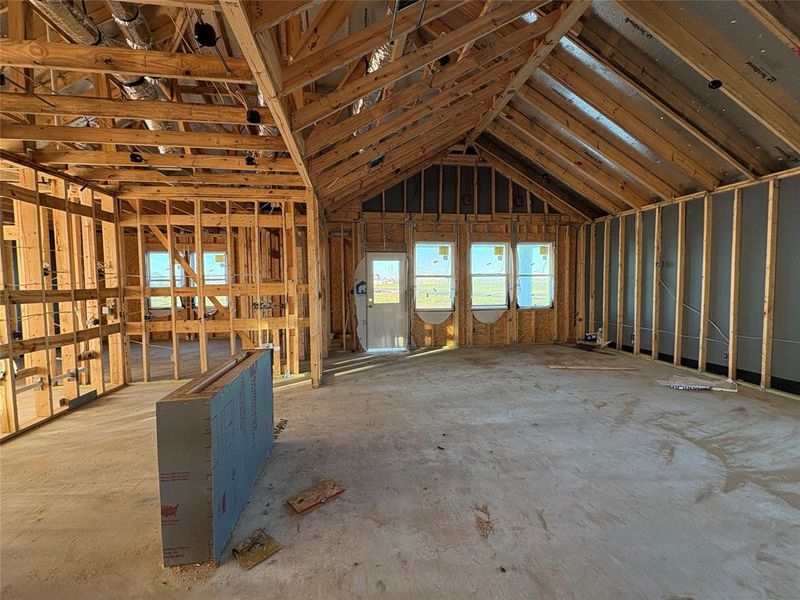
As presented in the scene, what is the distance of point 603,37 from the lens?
4109 mm

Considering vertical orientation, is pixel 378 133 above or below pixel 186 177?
above

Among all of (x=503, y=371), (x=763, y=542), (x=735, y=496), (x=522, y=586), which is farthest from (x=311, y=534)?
(x=503, y=371)

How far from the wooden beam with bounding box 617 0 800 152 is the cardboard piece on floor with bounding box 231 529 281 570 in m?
5.37

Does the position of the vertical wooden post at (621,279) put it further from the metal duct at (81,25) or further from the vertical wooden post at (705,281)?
the metal duct at (81,25)

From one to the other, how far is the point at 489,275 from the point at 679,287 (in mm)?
3479

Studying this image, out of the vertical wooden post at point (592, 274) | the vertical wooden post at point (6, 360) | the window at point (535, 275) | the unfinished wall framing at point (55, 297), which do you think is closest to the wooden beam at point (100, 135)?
the unfinished wall framing at point (55, 297)

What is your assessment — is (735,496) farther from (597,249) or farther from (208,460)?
(597,249)

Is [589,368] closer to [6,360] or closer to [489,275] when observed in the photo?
[489,275]

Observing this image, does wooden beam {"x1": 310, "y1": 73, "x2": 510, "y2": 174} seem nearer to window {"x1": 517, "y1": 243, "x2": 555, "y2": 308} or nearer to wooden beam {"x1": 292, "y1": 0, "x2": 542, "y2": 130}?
wooden beam {"x1": 292, "y1": 0, "x2": 542, "y2": 130}

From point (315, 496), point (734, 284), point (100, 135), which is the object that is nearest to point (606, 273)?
point (734, 284)

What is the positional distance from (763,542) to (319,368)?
450 cm

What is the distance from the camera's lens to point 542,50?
4.23 metres

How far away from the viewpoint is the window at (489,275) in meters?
8.20

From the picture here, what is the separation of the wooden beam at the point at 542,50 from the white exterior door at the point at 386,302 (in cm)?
343
